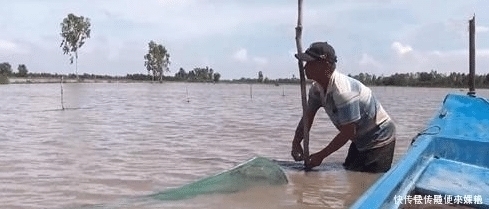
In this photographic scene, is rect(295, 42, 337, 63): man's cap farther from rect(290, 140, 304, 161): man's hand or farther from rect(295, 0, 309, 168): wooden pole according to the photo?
rect(290, 140, 304, 161): man's hand

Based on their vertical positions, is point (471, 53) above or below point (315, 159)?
above

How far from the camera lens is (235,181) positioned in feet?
16.1

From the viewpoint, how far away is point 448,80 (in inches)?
2648

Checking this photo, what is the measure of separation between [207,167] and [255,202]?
2.07 meters

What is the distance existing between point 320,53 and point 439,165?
3.81 feet

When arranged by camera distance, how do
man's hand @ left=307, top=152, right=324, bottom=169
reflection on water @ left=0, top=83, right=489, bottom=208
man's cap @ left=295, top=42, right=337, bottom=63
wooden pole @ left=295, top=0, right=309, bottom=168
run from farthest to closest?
wooden pole @ left=295, top=0, right=309, bottom=168 → man's hand @ left=307, top=152, right=324, bottom=169 → reflection on water @ left=0, top=83, right=489, bottom=208 → man's cap @ left=295, top=42, right=337, bottom=63

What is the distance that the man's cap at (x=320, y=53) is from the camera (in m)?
4.20

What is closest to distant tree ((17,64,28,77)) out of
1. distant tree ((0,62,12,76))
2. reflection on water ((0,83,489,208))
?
distant tree ((0,62,12,76))

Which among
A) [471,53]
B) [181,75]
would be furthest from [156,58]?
[471,53]

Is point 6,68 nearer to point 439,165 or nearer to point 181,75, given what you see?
point 181,75

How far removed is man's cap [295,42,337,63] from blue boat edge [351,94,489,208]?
0.88m

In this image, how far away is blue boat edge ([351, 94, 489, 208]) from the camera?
9.08 feet

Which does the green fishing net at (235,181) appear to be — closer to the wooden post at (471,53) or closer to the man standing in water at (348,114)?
the man standing in water at (348,114)

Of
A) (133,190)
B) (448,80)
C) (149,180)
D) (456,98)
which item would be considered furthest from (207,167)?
(448,80)
